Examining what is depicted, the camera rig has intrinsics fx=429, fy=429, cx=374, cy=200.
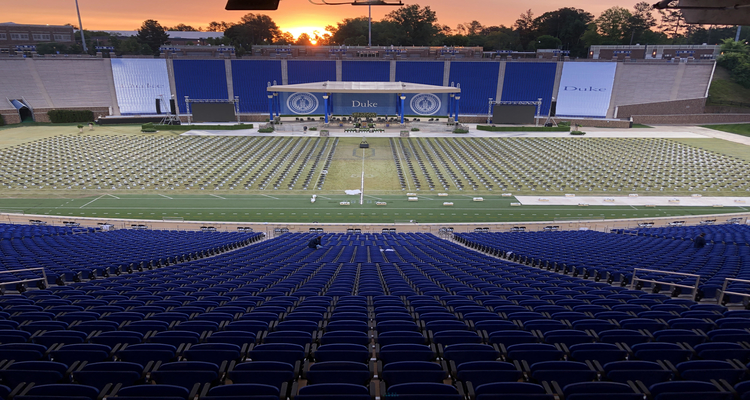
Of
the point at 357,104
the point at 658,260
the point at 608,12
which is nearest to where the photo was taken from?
the point at 658,260

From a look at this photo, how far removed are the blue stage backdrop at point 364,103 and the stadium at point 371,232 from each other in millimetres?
397

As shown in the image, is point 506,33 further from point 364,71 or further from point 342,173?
point 342,173

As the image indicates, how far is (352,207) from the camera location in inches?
1364

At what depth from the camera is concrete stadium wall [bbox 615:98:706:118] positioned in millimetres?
77438

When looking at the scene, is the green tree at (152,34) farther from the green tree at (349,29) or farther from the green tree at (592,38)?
the green tree at (592,38)

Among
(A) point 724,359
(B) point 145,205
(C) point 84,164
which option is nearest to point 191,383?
(A) point 724,359

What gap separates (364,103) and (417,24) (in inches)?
2182

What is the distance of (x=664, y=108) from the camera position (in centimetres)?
7800

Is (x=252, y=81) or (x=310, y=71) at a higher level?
(x=310, y=71)

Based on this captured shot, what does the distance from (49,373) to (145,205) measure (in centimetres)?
3293

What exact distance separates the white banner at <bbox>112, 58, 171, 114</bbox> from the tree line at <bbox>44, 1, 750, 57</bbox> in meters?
19.8

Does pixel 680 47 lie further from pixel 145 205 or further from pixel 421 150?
pixel 145 205

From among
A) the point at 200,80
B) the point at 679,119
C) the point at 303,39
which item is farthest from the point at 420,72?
the point at 303,39

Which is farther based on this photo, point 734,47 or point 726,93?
point 734,47
